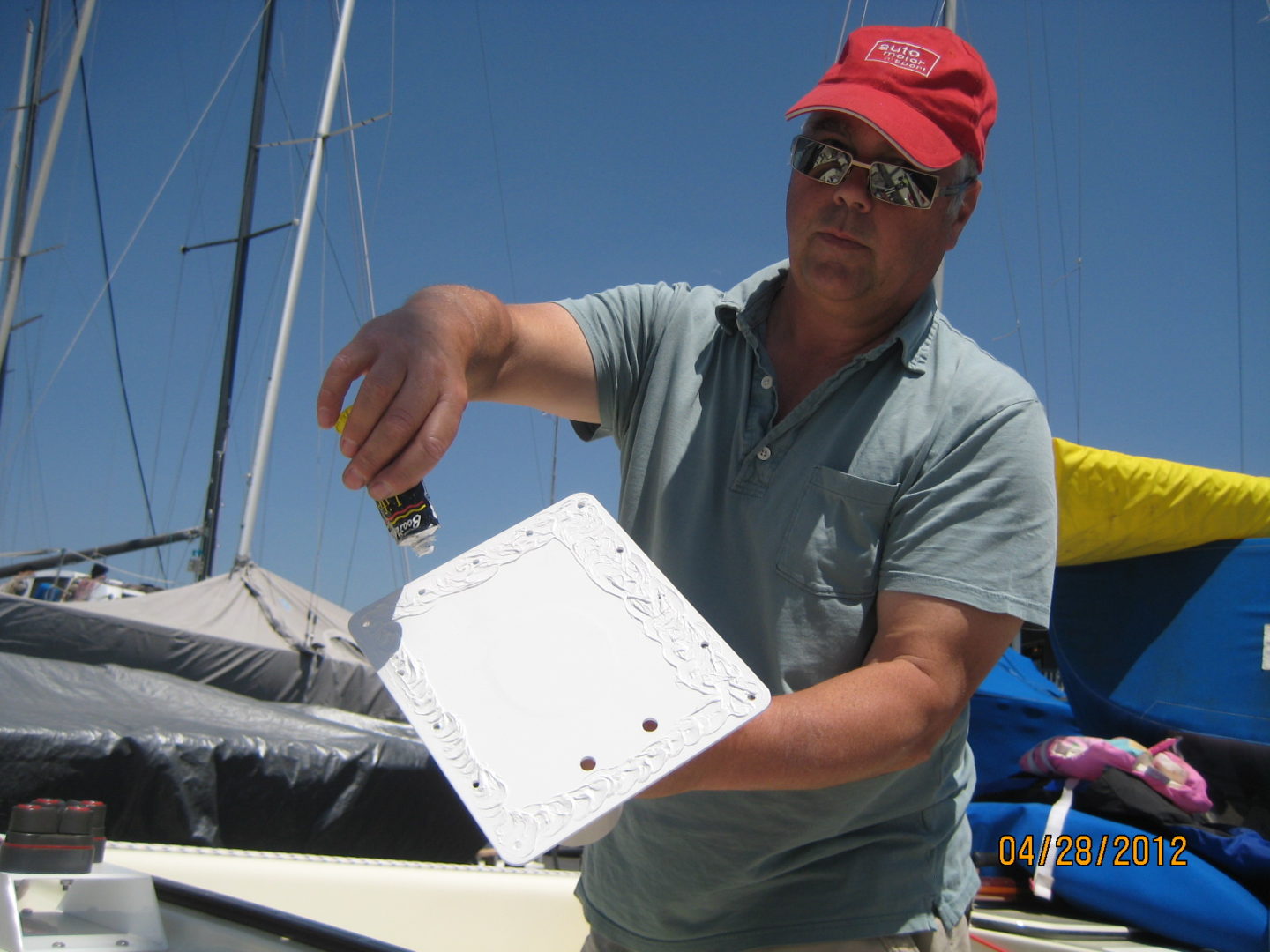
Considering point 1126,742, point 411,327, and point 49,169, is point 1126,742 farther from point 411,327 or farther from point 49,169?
point 49,169

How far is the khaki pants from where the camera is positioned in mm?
1217

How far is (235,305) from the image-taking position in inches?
480

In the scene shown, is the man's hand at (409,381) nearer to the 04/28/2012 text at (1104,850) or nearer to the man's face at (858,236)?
the man's face at (858,236)

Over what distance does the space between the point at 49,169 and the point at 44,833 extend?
890 cm

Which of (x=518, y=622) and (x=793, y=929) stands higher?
(x=518, y=622)

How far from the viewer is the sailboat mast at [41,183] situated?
8.48 metres

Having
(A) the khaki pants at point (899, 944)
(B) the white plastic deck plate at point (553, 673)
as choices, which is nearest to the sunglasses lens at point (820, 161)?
(B) the white plastic deck plate at point (553, 673)

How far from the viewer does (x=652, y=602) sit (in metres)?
0.99

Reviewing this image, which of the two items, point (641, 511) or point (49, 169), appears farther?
point (49, 169)

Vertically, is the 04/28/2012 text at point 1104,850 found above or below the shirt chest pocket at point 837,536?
below

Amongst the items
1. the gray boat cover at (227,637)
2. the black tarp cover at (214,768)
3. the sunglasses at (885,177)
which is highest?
the sunglasses at (885,177)

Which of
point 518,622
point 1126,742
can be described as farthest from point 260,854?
point 1126,742

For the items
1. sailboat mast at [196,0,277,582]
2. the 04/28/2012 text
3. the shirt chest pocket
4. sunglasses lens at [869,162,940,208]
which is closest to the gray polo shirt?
the shirt chest pocket

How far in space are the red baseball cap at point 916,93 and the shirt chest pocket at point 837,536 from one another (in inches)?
17.7
